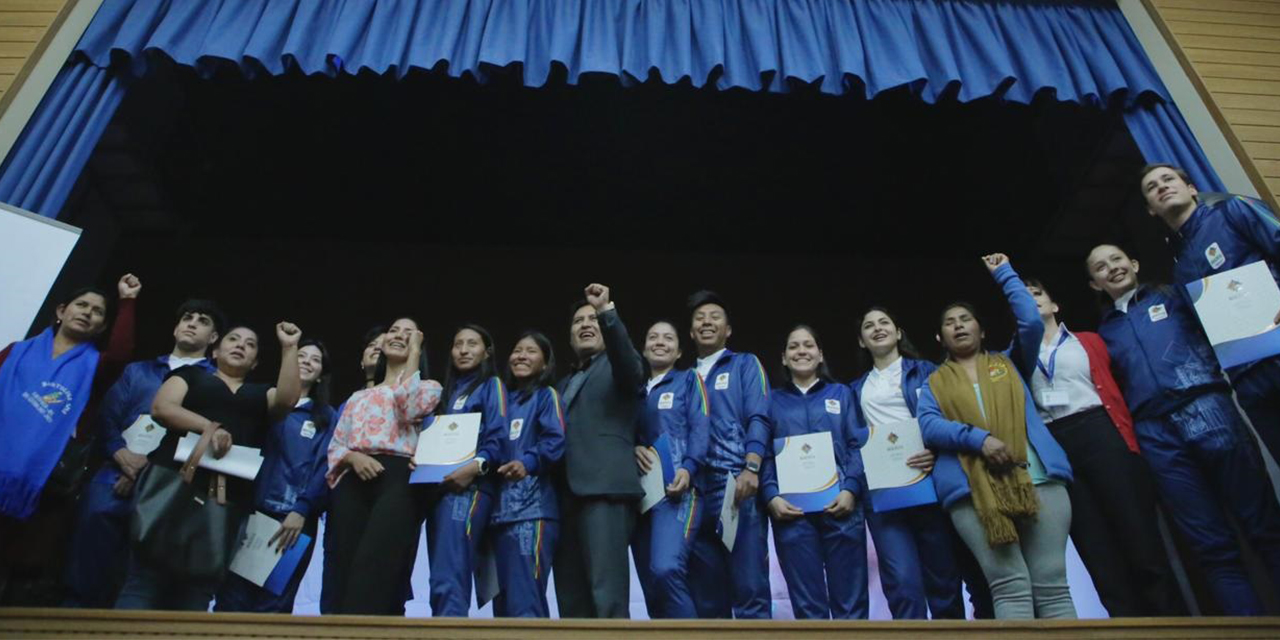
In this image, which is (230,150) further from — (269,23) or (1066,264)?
(1066,264)

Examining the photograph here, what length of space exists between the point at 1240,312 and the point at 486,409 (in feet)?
7.69

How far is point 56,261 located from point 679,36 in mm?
2469

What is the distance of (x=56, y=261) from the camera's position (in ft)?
10.1

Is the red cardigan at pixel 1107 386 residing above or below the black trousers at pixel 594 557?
above

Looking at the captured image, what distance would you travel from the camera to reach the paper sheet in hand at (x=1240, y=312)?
9.27 feet

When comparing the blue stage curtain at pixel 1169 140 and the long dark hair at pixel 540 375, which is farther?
the blue stage curtain at pixel 1169 140

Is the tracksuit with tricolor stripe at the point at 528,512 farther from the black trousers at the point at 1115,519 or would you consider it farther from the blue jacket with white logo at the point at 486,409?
the black trousers at the point at 1115,519

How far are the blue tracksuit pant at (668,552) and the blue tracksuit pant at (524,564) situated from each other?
29 centimetres

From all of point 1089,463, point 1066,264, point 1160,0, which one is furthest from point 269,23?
point 1066,264

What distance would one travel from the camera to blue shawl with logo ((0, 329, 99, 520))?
8.90 feet

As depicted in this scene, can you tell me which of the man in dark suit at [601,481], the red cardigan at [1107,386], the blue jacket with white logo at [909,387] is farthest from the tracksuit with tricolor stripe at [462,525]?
the red cardigan at [1107,386]

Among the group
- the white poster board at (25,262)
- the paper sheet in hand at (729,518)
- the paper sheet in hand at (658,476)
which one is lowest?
the paper sheet in hand at (729,518)

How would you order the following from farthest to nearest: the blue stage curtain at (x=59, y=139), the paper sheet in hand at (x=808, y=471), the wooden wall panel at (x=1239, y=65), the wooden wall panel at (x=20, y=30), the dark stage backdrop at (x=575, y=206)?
the dark stage backdrop at (x=575, y=206) < the wooden wall panel at (x=1239, y=65) < the wooden wall panel at (x=20, y=30) < the blue stage curtain at (x=59, y=139) < the paper sheet in hand at (x=808, y=471)

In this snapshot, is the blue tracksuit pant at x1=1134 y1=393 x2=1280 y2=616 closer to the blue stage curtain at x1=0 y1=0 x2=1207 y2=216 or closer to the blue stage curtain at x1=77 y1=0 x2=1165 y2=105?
the blue stage curtain at x1=0 y1=0 x2=1207 y2=216
